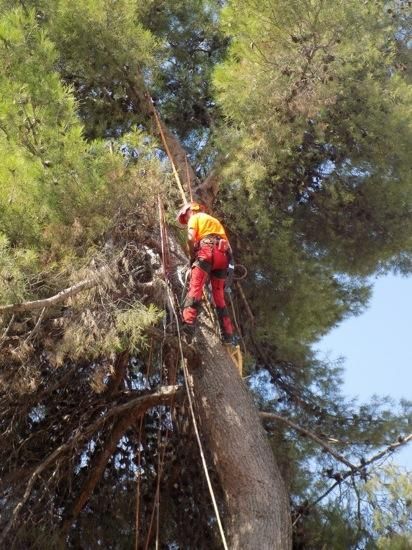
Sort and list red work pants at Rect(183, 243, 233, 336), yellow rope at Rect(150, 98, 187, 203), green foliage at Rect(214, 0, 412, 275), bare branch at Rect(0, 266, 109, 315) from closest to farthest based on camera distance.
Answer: bare branch at Rect(0, 266, 109, 315) < red work pants at Rect(183, 243, 233, 336) < yellow rope at Rect(150, 98, 187, 203) < green foliage at Rect(214, 0, 412, 275)

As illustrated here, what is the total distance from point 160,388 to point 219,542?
40.0 inches

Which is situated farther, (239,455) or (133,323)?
(239,455)

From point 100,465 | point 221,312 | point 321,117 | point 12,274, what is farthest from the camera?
point 321,117

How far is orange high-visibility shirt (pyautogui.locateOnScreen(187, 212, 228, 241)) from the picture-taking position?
5207 mm

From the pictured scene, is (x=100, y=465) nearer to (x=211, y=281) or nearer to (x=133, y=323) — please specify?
(x=133, y=323)

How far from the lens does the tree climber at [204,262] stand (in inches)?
197

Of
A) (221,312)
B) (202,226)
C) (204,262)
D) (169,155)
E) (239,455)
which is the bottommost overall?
(239,455)

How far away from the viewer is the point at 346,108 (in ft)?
20.1

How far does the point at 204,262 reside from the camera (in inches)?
201

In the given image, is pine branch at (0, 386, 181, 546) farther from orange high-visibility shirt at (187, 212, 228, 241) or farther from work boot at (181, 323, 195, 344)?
orange high-visibility shirt at (187, 212, 228, 241)

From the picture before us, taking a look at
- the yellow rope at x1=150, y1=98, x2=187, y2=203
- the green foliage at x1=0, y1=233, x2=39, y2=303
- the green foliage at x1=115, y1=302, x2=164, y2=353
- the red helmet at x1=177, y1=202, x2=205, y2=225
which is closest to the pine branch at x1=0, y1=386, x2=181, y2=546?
the green foliage at x1=115, y1=302, x2=164, y2=353

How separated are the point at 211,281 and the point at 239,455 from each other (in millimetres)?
1152

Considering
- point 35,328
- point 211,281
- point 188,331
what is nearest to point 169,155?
point 211,281

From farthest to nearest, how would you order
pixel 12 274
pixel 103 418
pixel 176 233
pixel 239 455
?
pixel 176 233 < pixel 103 418 < pixel 239 455 < pixel 12 274
